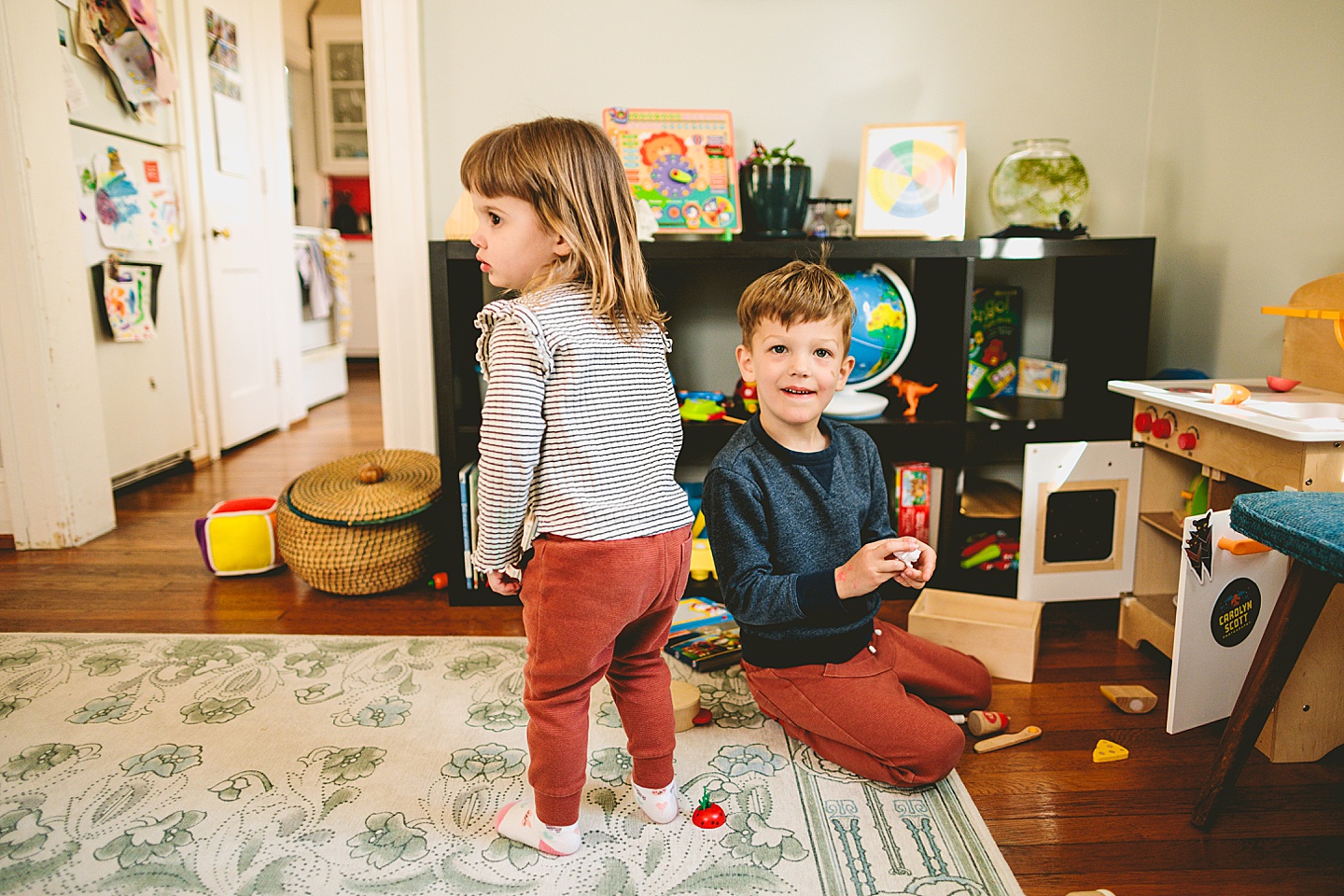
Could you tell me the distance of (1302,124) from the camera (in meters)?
1.89

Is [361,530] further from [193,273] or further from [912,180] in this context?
Answer: [193,273]

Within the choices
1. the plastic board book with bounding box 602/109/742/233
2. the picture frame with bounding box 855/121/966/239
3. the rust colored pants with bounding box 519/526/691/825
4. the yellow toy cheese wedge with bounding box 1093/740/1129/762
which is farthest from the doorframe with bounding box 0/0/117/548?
the yellow toy cheese wedge with bounding box 1093/740/1129/762

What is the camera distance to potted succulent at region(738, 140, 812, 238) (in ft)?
7.11

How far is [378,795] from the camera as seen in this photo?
4.59 feet

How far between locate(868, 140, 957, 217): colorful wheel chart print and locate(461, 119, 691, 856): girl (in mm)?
1170

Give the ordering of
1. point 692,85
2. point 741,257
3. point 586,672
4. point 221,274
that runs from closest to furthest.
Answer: point 586,672
point 741,257
point 692,85
point 221,274

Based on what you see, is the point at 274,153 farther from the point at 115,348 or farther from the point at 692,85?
the point at 692,85

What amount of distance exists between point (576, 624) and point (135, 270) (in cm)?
261

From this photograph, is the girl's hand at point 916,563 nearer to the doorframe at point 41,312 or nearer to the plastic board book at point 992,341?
the plastic board book at point 992,341

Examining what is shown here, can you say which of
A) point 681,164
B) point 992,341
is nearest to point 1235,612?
point 992,341

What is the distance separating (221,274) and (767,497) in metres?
2.92

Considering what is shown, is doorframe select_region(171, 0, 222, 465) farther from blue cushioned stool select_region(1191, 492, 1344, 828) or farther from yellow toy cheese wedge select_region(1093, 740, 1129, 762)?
blue cushioned stool select_region(1191, 492, 1344, 828)

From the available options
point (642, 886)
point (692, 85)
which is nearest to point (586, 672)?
point (642, 886)

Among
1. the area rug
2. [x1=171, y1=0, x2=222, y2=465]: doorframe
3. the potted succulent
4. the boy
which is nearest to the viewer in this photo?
the area rug
